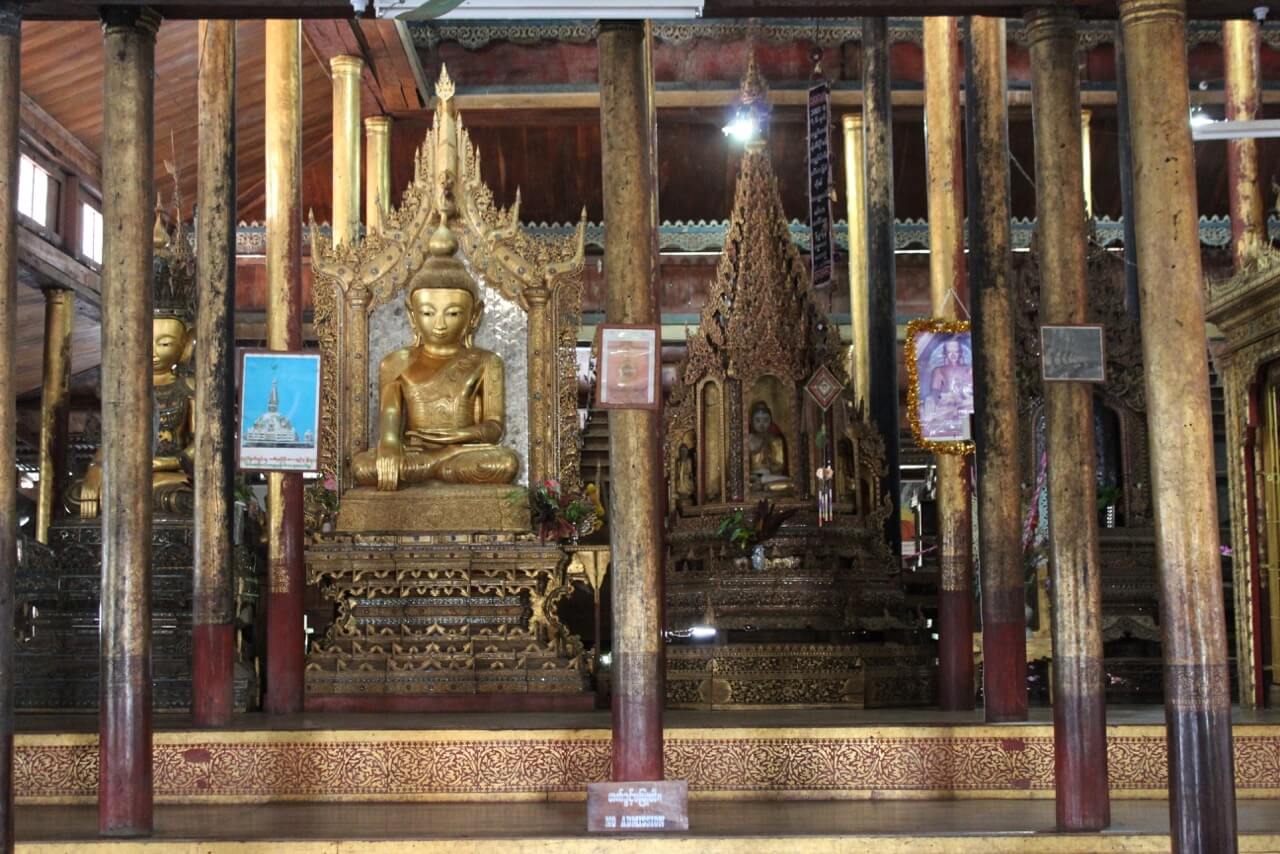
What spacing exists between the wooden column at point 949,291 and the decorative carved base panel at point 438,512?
2.44m

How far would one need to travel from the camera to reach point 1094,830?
21.4ft

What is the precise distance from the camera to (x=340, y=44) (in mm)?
13461

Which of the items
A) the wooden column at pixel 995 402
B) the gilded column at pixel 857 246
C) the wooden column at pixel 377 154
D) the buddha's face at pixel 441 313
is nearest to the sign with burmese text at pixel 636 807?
the wooden column at pixel 995 402

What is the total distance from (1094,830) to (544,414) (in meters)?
4.50

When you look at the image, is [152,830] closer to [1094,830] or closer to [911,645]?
[1094,830]

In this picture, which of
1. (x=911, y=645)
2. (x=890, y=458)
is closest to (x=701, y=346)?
(x=890, y=458)

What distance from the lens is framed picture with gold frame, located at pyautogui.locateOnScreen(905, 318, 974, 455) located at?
367 inches

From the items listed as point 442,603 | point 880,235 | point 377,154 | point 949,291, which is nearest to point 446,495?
point 442,603

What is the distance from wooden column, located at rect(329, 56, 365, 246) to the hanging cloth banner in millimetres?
3560

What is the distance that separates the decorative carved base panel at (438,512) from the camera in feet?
31.7

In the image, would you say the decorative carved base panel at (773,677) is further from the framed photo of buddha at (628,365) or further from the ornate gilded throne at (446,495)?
the framed photo of buddha at (628,365)

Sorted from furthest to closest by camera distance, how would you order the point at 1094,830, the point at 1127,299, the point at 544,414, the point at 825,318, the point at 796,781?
the point at 1127,299 < the point at 825,318 < the point at 544,414 < the point at 796,781 < the point at 1094,830

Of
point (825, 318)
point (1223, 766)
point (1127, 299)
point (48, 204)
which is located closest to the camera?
point (1223, 766)

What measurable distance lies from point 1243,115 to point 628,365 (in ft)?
23.1
